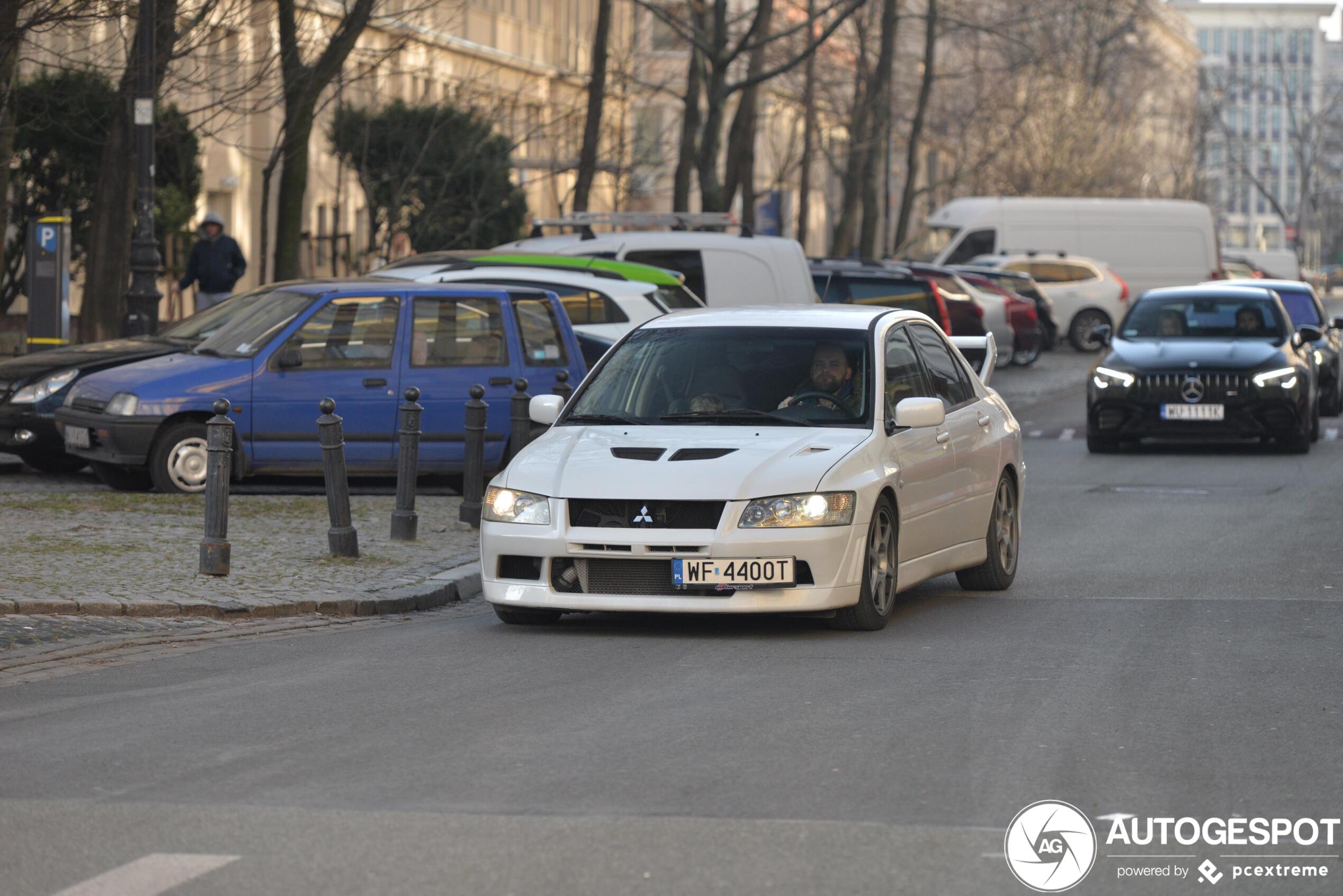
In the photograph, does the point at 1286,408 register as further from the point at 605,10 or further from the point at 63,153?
the point at 63,153

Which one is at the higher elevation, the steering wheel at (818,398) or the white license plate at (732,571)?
the steering wheel at (818,398)

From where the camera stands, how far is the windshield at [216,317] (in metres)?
17.1

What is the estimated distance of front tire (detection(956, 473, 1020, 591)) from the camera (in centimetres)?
1163

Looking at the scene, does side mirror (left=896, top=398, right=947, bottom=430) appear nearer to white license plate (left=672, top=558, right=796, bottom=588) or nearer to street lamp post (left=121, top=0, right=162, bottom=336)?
white license plate (left=672, top=558, right=796, bottom=588)

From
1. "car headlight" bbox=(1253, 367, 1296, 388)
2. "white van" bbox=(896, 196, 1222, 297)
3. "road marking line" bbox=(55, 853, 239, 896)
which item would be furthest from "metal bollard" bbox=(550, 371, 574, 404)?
"white van" bbox=(896, 196, 1222, 297)

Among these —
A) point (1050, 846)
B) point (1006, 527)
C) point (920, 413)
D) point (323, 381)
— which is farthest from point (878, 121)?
point (1050, 846)

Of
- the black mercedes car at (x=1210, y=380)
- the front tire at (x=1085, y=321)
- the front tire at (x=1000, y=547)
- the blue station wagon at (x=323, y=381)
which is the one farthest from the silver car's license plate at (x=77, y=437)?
the front tire at (x=1085, y=321)

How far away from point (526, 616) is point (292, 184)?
17.1 m

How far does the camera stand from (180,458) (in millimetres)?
15688

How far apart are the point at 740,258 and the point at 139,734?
16.3 metres

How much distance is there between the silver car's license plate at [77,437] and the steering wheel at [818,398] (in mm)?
6936

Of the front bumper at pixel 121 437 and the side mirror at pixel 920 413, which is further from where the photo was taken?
the front bumper at pixel 121 437

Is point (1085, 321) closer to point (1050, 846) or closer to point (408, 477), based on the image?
point (408, 477)

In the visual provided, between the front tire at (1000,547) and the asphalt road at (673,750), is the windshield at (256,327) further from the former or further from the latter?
the front tire at (1000,547)
